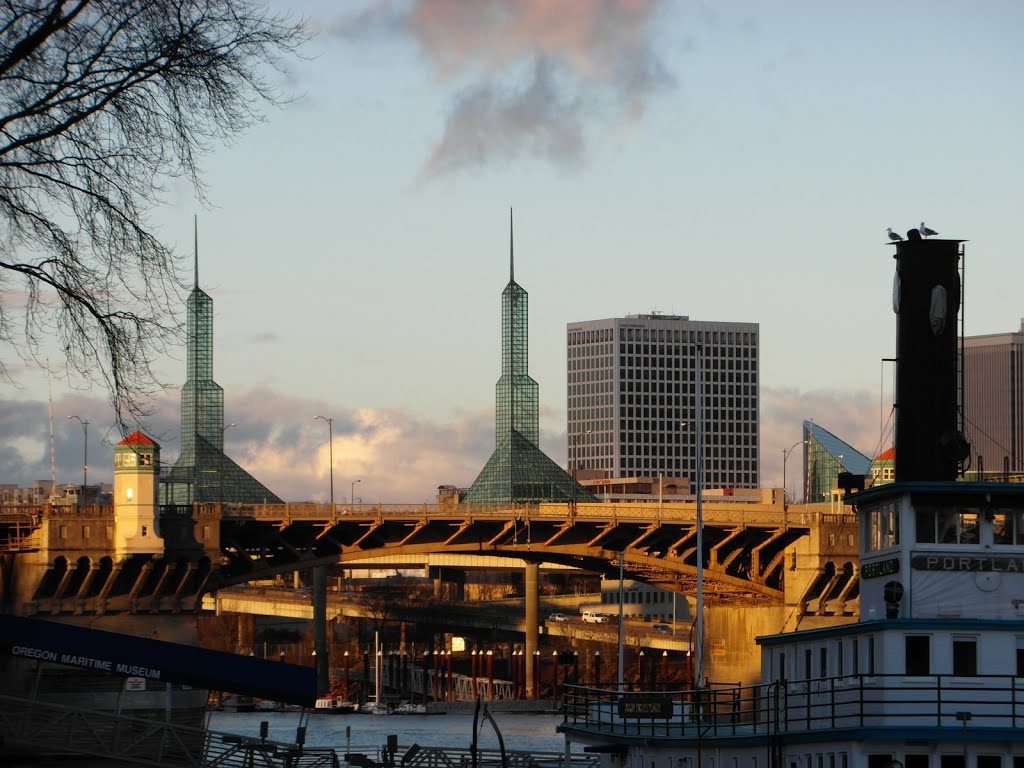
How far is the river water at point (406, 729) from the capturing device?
120312 millimetres

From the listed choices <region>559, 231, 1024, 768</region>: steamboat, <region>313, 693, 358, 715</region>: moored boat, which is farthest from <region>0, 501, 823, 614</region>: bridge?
<region>559, 231, 1024, 768</region>: steamboat

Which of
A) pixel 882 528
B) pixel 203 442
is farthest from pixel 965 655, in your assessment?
pixel 203 442

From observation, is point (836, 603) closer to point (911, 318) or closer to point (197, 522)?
point (197, 522)

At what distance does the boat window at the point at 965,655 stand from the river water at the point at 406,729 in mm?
69190

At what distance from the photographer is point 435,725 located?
15475 cm

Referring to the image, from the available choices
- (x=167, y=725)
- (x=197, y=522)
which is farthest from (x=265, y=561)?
(x=167, y=725)

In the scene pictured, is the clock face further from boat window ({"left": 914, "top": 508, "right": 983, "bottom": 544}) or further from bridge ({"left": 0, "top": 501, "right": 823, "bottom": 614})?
bridge ({"left": 0, "top": 501, "right": 823, "bottom": 614})

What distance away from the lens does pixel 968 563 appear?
119 ft

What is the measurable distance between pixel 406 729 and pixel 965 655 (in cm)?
11533

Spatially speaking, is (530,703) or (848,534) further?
(530,703)

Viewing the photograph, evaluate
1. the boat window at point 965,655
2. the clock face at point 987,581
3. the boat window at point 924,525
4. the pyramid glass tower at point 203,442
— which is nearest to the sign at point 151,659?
the boat window at point 924,525

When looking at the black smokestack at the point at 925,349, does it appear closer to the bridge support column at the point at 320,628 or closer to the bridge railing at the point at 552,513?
the bridge railing at the point at 552,513

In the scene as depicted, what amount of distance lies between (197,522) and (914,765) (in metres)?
97.3

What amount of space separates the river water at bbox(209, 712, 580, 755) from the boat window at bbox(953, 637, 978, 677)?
6919 centimetres
